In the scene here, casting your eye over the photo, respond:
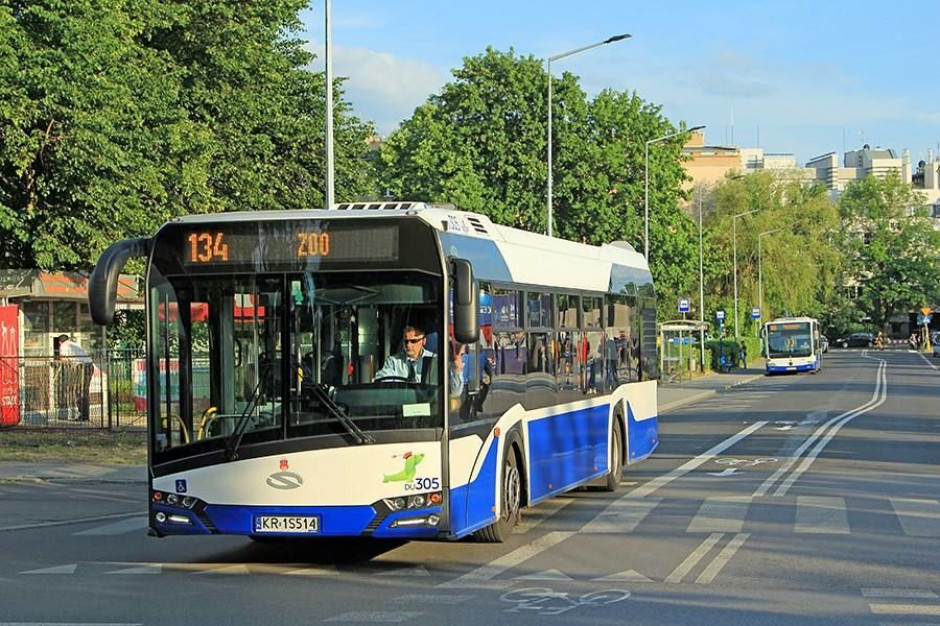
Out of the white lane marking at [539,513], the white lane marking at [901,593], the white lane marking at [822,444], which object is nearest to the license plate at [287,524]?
the white lane marking at [539,513]

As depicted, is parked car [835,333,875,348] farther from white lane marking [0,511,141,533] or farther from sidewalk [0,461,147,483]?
white lane marking [0,511,141,533]

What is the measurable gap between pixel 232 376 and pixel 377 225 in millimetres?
1542

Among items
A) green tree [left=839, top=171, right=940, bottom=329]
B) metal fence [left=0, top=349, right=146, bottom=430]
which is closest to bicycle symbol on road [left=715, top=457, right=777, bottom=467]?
metal fence [left=0, top=349, right=146, bottom=430]

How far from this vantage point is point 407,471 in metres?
10.7

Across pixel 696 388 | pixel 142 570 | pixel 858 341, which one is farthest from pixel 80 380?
pixel 858 341

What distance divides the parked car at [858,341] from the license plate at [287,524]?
132m

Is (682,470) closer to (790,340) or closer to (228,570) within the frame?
(228,570)

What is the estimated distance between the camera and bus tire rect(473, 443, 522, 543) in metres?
12.3

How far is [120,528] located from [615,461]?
568 cm

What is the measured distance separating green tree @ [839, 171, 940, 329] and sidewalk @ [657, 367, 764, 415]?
70.9 m

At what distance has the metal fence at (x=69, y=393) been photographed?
2775cm

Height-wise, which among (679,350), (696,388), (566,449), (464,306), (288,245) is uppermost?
(288,245)

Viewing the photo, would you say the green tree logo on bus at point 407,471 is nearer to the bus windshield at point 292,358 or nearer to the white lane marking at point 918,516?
the bus windshield at point 292,358

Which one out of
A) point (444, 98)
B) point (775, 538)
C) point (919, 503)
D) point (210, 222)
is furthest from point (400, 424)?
point (444, 98)
